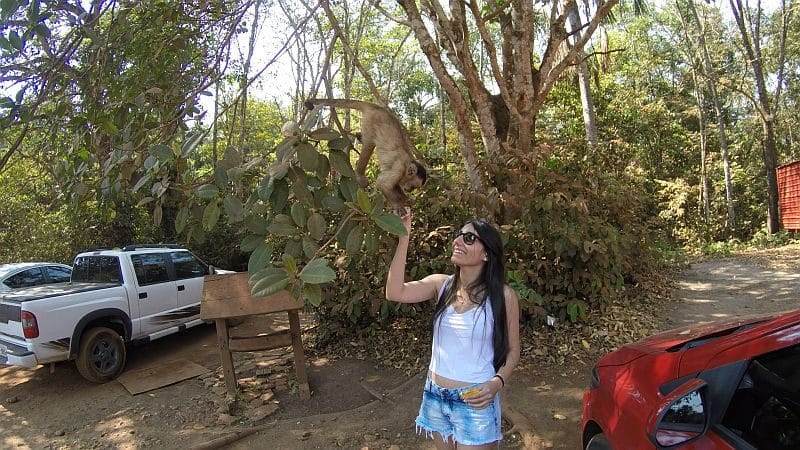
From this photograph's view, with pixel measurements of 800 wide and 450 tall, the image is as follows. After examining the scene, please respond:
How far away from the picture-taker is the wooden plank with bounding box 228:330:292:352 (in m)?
5.20

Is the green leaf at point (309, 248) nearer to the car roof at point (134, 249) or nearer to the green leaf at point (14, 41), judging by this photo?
the green leaf at point (14, 41)

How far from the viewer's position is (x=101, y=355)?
6418 millimetres

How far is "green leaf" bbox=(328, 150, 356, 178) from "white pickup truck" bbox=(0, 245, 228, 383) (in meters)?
5.28

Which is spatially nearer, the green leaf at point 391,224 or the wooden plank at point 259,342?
the green leaf at point 391,224

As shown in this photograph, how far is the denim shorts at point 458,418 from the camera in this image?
7.25 ft

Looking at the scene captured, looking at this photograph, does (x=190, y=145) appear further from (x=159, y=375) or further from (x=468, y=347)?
(x=159, y=375)

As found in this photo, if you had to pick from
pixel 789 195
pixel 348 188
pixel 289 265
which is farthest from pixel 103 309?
pixel 789 195

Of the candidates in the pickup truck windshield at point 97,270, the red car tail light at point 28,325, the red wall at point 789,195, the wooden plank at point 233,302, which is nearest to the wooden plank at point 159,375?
the red car tail light at point 28,325

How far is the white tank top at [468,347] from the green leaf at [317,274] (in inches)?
32.8

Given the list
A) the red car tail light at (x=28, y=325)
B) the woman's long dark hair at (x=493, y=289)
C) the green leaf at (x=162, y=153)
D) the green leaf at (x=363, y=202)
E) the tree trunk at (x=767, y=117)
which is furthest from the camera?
the tree trunk at (x=767, y=117)

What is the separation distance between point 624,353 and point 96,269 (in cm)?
737

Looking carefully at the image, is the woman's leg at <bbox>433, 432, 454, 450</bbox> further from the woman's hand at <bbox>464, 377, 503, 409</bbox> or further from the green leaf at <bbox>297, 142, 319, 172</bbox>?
the green leaf at <bbox>297, 142, 319, 172</bbox>

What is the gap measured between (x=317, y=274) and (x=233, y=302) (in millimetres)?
3748

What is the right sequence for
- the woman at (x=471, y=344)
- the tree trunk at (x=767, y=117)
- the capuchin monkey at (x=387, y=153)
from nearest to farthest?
the woman at (x=471, y=344)
the capuchin monkey at (x=387, y=153)
the tree trunk at (x=767, y=117)
